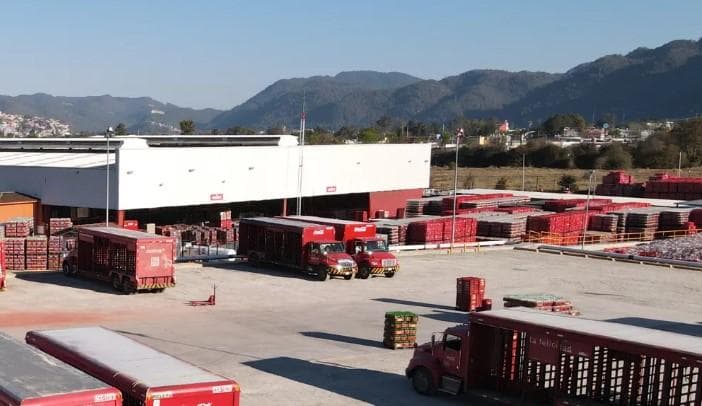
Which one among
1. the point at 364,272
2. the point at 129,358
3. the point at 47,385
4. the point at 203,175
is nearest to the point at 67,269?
the point at 364,272

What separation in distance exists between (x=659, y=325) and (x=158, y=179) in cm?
2777

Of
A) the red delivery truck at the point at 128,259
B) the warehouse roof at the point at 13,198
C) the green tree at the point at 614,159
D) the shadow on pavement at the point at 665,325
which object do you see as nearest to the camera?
the shadow on pavement at the point at 665,325

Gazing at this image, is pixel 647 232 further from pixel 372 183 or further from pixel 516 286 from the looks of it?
pixel 516 286

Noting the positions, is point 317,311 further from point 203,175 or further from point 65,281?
point 203,175

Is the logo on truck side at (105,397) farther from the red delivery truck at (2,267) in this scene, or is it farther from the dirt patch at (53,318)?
the red delivery truck at (2,267)

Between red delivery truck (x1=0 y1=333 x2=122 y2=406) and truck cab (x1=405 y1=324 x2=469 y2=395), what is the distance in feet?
30.8

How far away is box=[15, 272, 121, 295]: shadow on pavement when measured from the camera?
111 feet

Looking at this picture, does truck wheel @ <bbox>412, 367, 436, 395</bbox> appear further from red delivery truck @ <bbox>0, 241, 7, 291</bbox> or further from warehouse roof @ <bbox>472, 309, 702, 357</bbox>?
red delivery truck @ <bbox>0, 241, 7, 291</bbox>

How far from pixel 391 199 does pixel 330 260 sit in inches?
1193

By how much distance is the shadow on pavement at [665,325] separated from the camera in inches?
1180

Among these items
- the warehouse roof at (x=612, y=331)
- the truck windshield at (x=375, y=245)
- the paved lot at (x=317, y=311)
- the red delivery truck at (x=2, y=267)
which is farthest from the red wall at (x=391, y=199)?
the warehouse roof at (x=612, y=331)

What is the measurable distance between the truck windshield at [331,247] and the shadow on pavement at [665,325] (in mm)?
12110

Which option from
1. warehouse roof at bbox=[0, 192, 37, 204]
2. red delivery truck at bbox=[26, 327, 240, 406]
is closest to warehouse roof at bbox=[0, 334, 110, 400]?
red delivery truck at bbox=[26, 327, 240, 406]

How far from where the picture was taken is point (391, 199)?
66750mm
